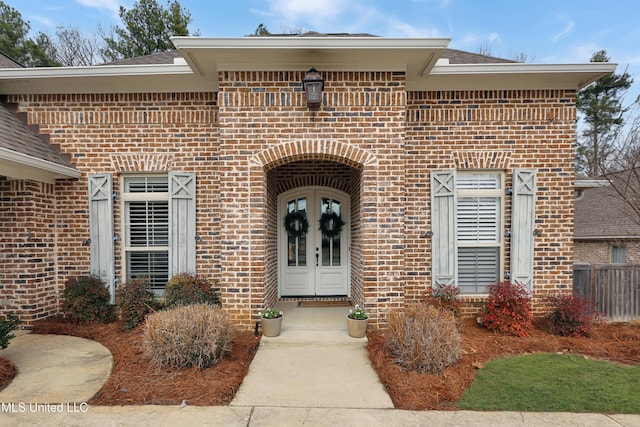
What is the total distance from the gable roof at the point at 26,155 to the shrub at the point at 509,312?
22.3 ft

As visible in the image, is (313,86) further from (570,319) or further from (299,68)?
(570,319)

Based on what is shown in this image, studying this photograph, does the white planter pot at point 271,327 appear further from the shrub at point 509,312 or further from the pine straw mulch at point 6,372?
the shrub at point 509,312

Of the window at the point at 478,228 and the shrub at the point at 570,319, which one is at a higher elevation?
the window at the point at 478,228

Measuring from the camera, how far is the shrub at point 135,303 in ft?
15.6

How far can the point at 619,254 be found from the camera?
10.9 meters

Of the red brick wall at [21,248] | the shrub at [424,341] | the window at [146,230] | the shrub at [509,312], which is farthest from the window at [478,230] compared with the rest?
the red brick wall at [21,248]

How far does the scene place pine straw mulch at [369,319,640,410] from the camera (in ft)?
10.1

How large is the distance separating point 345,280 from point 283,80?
388cm

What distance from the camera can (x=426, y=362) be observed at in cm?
347

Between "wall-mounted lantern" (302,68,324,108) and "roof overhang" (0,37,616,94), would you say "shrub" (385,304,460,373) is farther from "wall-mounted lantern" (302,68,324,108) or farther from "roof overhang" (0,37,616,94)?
"roof overhang" (0,37,616,94)

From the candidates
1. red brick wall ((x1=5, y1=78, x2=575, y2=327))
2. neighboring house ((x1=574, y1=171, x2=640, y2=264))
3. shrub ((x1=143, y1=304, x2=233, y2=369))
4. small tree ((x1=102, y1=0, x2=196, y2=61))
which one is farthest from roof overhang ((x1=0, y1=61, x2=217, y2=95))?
neighboring house ((x1=574, y1=171, x2=640, y2=264))

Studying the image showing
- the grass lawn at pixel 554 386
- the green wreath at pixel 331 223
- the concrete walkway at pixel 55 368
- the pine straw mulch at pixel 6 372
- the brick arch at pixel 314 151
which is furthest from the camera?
the green wreath at pixel 331 223

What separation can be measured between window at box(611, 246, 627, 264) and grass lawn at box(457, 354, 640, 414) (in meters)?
9.45

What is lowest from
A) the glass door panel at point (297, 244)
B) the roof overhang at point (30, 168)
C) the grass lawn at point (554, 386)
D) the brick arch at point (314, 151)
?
the grass lawn at point (554, 386)
